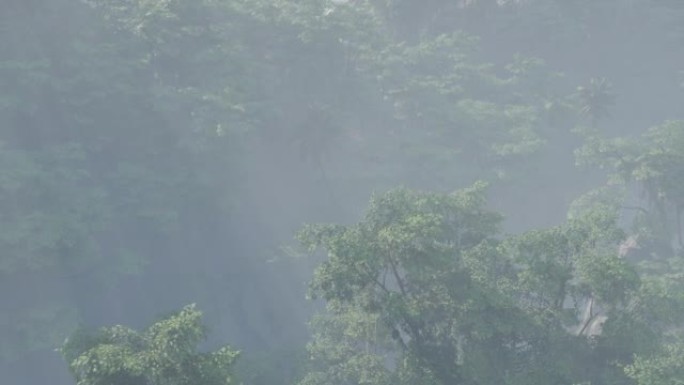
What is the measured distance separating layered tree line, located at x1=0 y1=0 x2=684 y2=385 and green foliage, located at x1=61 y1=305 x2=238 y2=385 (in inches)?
1.4

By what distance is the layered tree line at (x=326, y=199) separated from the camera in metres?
21.4

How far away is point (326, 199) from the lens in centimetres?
4800

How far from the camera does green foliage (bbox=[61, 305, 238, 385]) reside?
1464cm

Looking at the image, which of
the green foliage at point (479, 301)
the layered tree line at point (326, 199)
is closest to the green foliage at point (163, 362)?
the layered tree line at point (326, 199)

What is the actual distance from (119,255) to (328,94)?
15.9m

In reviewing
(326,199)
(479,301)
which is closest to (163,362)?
(479,301)

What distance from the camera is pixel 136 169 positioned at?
131 ft

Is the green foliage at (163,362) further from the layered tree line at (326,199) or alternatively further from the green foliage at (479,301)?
the green foliage at (479,301)

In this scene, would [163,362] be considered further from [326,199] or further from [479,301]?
[326,199]

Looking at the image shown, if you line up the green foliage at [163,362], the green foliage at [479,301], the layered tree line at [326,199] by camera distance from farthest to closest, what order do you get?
the layered tree line at [326,199] → the green foliage at [479,301] → the green foliage at [163,362]

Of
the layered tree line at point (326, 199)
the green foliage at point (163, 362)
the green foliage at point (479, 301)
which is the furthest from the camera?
the layered tree line at point (326, 199)

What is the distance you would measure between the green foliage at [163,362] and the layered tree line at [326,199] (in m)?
0.04

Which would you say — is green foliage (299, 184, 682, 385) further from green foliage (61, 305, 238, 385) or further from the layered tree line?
green foliage (61, 305, 238, 385)

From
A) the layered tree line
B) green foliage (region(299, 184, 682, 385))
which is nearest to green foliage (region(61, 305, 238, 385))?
the layered tree line
